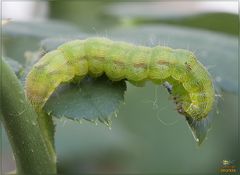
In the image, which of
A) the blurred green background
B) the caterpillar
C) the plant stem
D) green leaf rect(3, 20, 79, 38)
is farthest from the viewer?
the blurred green background

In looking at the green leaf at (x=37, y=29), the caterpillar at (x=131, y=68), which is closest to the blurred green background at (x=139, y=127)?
the green leaf at (x=37, y=29)

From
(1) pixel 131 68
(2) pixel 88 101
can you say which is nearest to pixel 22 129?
(2) pixel 88 101

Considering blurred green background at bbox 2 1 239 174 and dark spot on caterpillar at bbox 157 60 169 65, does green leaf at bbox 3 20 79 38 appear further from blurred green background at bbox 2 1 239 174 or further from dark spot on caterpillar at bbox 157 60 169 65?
dark spot on caterpillar at bbox 157 60 169 65

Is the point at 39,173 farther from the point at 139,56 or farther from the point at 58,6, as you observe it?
the point at 58,6

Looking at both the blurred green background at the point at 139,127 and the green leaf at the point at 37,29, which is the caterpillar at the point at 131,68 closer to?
the green leaf at the point at 37,29

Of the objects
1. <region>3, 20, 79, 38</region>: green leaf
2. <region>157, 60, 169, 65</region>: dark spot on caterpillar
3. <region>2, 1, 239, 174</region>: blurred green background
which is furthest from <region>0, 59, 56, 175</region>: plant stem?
<region>2, 1, 239, 174</region>: blurred green background

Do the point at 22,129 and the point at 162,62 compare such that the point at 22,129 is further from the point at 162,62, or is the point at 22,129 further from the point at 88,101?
the point at 162,62

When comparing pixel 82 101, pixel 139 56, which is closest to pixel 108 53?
pixel 139 56
